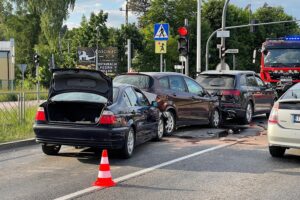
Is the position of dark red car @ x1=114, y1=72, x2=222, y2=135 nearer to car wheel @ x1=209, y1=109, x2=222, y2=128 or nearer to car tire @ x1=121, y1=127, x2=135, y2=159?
car wheel @ x1=209, y1=109, x2=222, y2=128

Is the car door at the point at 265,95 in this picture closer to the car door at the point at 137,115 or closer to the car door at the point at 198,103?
the car door at the point at 198,103

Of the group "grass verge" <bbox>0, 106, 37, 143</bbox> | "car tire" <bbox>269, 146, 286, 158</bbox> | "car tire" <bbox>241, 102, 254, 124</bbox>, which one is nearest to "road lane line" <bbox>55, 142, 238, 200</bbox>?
"car tire" <bbox>269, 146, 286, 158</bbox>

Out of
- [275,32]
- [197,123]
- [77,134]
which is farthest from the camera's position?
[275,32]

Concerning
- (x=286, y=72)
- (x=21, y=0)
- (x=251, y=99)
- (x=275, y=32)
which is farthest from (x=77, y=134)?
(x=275, y=32)

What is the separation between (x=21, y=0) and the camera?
5106 cm

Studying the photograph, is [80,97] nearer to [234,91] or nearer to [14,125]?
[14,125]

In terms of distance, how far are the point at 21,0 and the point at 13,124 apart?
4094 cm

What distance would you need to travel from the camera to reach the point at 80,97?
9188 millimetres

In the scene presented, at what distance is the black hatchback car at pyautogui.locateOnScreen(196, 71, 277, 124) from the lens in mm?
15164

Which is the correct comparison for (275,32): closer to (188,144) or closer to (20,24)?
(20,24)

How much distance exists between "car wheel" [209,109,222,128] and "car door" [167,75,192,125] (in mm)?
1106

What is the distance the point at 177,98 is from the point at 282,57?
1219 centimetres

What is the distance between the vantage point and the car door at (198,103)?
13477mm

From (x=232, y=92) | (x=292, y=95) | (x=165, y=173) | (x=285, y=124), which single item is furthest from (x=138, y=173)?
(x=232, y=92)
